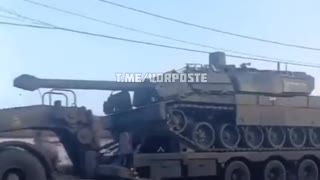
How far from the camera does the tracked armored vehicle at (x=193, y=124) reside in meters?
14.4

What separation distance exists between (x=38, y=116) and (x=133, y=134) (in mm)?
3012

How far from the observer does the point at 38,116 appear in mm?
13812

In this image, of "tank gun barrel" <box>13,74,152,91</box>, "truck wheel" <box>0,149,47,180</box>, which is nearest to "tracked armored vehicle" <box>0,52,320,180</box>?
"tank gun barrel" <box>13,74,152,91</box>

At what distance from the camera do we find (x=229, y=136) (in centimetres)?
1695

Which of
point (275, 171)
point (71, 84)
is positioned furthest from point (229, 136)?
point (71, 84)

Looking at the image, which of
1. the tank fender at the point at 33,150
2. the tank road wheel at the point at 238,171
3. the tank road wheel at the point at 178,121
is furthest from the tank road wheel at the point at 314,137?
the tank fender at the point at 33,150

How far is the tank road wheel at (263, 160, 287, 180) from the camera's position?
17.5 meters

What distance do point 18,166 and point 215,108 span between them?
583 cm

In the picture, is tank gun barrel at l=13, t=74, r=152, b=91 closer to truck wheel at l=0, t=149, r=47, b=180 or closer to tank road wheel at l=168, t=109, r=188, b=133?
tank road wheel at l=168, t=109, r=188, b=133

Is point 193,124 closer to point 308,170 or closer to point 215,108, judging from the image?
point 215,108

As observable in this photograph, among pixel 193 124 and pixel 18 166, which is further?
pixel 193 124

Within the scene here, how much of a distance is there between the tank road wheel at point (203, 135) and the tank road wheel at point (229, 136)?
0.26m

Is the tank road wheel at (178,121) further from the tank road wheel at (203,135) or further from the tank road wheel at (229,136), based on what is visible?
the tank road wheel at (229,136)

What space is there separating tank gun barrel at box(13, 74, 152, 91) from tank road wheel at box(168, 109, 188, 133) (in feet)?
2.91
